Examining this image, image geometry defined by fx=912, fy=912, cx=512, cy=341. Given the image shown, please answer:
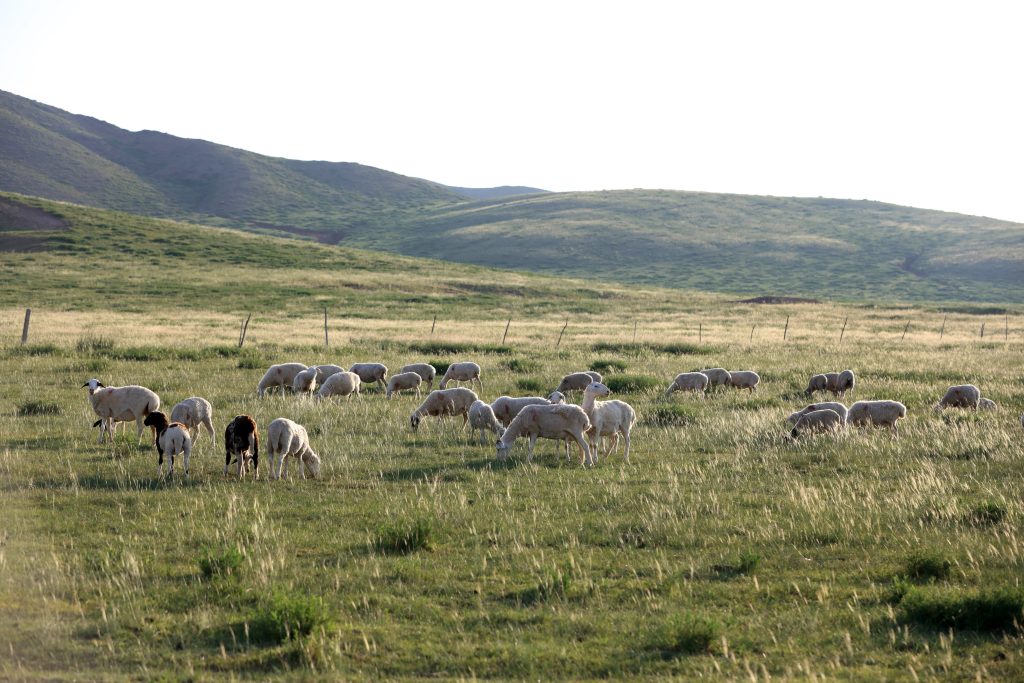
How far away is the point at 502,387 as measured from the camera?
22766 millimetres

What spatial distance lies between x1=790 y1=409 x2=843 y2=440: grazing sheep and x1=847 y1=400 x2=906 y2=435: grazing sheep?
50cm

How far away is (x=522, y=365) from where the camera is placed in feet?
88.3

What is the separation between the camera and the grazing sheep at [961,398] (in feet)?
63.6

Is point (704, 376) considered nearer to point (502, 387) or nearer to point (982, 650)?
point (502, 387)

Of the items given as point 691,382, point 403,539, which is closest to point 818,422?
point 691,382

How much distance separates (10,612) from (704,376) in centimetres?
1762

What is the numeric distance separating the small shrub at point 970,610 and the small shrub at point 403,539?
4.46m

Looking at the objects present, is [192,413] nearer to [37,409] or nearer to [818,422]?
[37,409]

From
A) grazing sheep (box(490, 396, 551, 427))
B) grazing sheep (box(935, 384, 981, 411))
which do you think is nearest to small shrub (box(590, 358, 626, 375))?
grazing sheep (box(935, 384, 981, 411))

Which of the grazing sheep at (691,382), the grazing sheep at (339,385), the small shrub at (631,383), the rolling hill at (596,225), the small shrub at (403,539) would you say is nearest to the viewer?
the small shrub at (403,539)

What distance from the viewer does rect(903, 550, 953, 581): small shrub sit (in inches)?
325

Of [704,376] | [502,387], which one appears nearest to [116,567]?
[502,387]

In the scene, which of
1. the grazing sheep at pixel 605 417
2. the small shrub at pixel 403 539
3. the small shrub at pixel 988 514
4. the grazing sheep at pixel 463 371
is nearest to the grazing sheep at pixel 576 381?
the grazing sheep at pixel 463 371

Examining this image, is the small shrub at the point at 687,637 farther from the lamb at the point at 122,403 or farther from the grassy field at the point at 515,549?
the lamb at the point at 122,403
